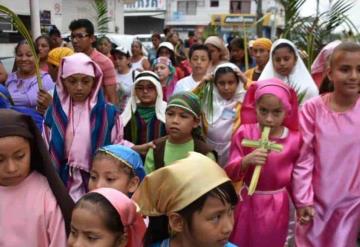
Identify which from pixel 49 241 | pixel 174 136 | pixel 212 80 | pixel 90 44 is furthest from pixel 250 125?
pixel 90 44

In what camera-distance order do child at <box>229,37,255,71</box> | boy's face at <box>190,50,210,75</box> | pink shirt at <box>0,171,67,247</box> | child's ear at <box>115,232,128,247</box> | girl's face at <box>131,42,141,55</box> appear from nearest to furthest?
child's ear at <box>115,232,128,247</box>, pink shirt at <box>0,171,67,247</box>, boy's face at <box>190,50,210,75</box>, child at <box>229,37,255,71</box>, girl's face at <box>131,42,141,55</box>

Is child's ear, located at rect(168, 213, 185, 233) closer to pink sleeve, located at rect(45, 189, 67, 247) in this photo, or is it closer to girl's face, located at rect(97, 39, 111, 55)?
pink sleeve, located at rect(45, 189, 67, 247)

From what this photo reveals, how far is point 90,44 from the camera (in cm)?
558

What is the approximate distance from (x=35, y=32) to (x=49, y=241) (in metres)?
7.26

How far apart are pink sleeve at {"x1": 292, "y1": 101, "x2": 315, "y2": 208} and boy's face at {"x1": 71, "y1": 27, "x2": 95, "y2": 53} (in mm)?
3023

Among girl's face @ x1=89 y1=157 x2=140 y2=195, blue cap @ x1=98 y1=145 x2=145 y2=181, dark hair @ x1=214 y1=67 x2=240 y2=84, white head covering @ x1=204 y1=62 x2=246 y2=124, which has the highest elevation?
dark hair @ x1=214 y1=67 x2=240 y2=84

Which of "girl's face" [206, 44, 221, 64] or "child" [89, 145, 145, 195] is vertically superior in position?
"girl's face" [206, 44, 221, 64]

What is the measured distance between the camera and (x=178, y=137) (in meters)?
3.54

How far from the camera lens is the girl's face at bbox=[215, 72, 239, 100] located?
13.6ft

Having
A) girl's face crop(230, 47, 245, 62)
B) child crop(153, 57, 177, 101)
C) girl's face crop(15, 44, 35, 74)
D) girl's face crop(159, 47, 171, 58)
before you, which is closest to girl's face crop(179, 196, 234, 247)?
girl's face crop(15, 44, 35, 74)

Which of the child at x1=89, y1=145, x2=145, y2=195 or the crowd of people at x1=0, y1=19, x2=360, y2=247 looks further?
the child at x1=89, y1=145, x2=145, y2=195

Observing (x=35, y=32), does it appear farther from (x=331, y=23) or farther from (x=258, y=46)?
(x=331, y=23)

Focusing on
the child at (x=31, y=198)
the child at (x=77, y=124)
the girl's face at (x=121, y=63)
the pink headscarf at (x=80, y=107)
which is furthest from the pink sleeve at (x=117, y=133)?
the girl's face at (x=121, y=63)

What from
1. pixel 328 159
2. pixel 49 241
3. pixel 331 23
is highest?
pixel 331 23
